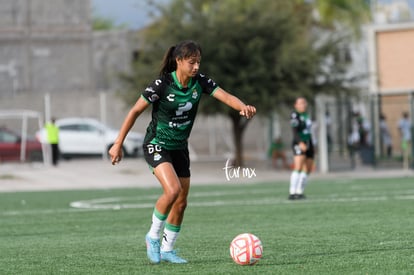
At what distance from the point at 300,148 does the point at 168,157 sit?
11.1 metres

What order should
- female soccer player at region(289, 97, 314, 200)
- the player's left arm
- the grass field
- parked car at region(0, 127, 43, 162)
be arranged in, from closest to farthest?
the grass field, the player's left arm, female soccer player at region(289, 97, 314, 200), parked car at region(0, 127, 43, 162)

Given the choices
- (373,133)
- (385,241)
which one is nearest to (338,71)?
(373,133)

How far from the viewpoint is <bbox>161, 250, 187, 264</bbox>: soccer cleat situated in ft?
34.9

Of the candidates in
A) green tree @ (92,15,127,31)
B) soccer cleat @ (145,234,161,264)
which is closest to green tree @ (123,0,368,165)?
soccer cleat @ (145,234,161,264)

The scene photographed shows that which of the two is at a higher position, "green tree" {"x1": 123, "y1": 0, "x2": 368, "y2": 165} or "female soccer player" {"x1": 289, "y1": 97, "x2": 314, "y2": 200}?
"green tree" {"x1": 123, "y1": 0, "x2": 368, "y2": 165}

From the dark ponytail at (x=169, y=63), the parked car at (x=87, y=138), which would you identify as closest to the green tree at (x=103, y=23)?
the parked car at (x=87, y=138)

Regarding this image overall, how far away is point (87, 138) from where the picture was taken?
1698 inches

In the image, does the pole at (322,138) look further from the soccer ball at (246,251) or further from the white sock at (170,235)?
the soccer ball at (246,251)

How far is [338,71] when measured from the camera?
40.7 m

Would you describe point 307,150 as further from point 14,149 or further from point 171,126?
point 14,149

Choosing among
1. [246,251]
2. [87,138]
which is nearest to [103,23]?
[87,138]

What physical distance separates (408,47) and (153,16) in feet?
38.1

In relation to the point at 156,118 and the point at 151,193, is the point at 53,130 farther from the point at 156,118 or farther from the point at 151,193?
the point at 156,118

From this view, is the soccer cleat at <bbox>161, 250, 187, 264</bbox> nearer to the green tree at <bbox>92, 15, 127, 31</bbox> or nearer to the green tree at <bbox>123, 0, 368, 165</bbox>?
the green tree at <bbox>123, 0, 368, 165</bbox>
